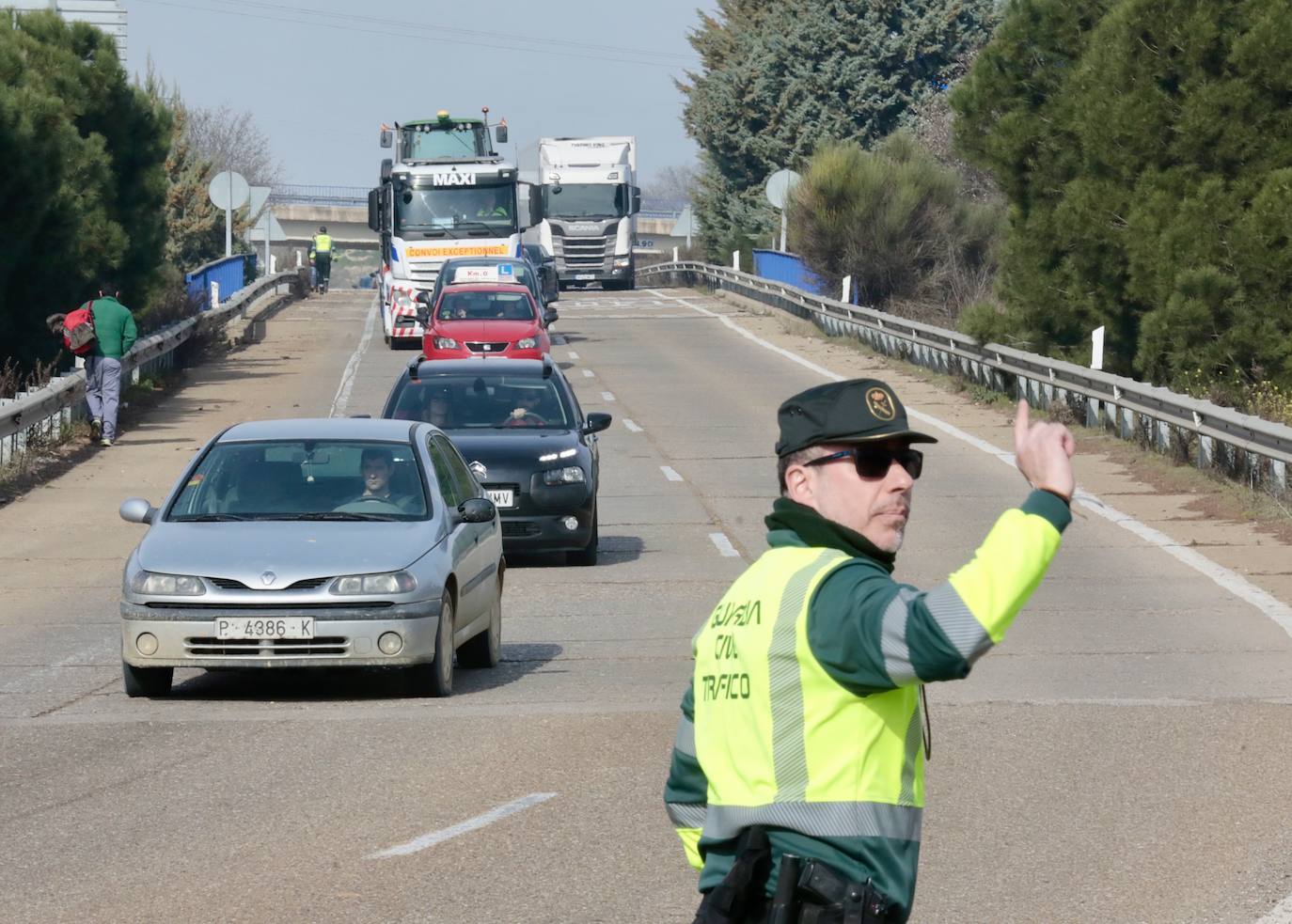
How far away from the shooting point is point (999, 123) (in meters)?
27.8

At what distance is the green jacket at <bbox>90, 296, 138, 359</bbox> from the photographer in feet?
81.0

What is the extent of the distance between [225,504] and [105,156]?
2058 cm

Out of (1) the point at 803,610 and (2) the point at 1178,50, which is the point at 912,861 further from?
(2) the point at 1178,50

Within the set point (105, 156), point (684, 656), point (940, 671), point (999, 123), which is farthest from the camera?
point (105, 156)

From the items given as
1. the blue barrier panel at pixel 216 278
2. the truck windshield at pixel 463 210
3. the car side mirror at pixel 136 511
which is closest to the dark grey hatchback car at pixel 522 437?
the car side mirror at pixel 136 511

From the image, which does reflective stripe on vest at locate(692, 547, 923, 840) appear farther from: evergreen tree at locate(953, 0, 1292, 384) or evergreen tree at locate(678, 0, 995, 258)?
evergreen tree at locate(678, 0, 995, 258)

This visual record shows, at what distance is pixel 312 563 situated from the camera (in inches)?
423

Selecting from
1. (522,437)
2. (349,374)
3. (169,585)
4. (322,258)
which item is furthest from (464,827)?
(322,258)

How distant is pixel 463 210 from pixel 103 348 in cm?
1764

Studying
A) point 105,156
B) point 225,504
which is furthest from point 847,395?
point 105,156

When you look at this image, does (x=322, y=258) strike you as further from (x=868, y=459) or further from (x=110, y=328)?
(x=868, y=459)

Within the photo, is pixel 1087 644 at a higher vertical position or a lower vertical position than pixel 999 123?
lower

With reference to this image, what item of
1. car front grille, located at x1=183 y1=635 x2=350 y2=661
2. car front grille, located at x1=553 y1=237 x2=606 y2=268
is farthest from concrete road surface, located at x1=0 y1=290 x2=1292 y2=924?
car front grille, located at x1=553 y1=237 x2=606 y2=268

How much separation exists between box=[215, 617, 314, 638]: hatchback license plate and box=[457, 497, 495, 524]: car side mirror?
1480 millimetres
